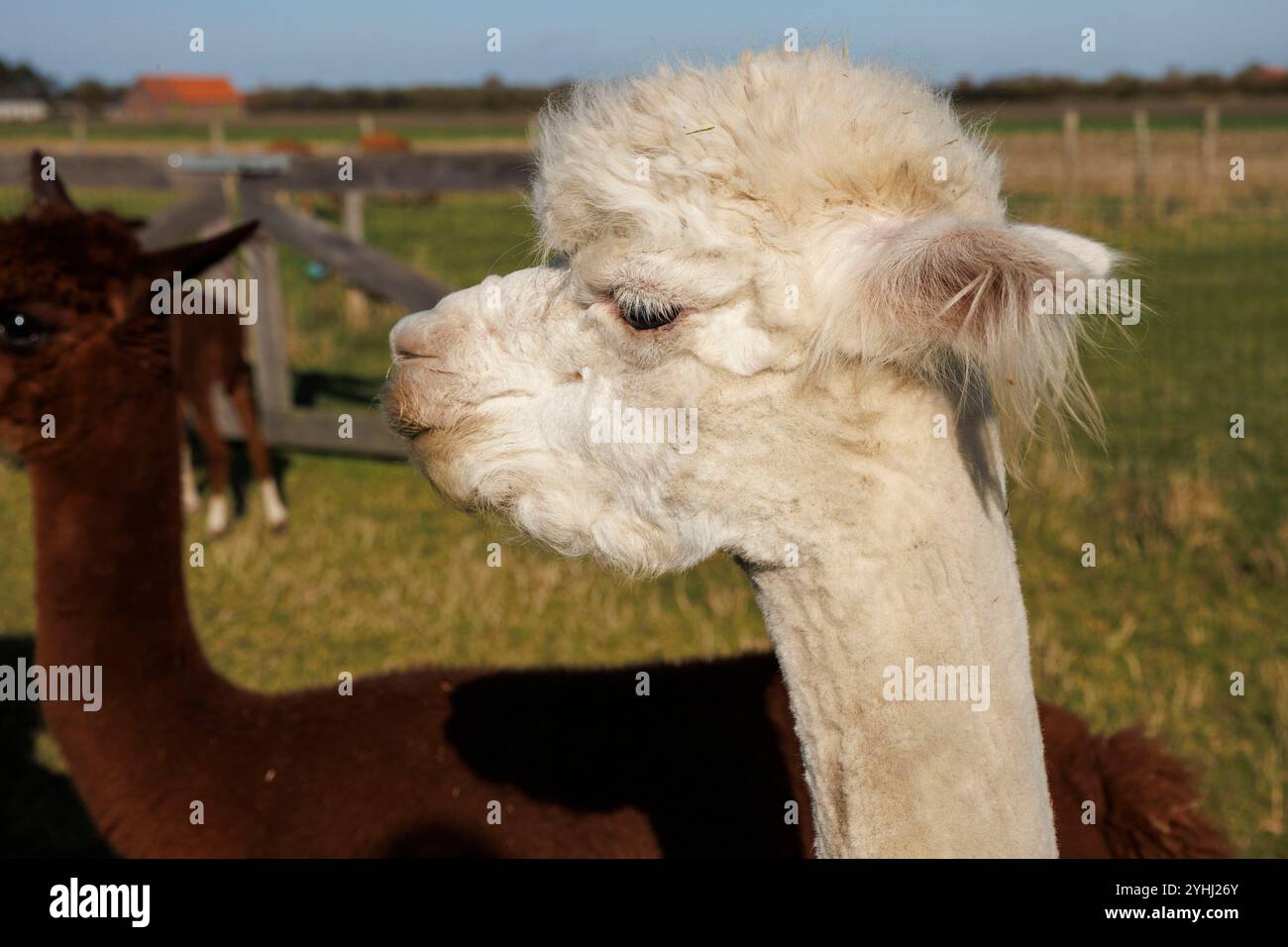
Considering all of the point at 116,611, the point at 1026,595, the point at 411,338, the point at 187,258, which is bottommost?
the point at 1026,595

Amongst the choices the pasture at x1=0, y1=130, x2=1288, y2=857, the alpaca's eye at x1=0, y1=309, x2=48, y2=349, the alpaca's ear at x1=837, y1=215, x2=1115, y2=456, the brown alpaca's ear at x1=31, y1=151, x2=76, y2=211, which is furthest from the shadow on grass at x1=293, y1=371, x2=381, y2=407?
the alpaca's ear at x1=837, y1=215, x2=1115, y2=456

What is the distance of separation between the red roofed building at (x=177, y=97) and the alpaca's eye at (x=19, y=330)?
69.4 m

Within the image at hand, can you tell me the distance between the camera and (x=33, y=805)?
403 centimetres

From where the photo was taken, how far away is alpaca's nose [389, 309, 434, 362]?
6.20 ft

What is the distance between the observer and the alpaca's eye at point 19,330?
2910mm

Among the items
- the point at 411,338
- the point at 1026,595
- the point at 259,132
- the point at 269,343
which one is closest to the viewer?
the point at 411,338

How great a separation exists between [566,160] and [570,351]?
30 cm

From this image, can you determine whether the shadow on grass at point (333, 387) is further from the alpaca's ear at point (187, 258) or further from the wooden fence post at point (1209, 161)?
the wooden fence post at point (1209, 161)

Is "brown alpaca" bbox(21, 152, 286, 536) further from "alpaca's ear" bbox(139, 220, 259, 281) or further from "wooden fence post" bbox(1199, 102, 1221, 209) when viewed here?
"wooden fence post" bbox(1199, 102, 1221, 209)

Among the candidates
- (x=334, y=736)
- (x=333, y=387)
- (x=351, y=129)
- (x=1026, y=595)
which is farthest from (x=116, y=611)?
(x=351, y=129)

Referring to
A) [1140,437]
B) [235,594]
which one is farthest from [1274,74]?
[235,594]

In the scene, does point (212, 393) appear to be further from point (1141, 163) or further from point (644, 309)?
point (1141, 163)

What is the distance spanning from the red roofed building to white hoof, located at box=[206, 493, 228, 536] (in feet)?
215

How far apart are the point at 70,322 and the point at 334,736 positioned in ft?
4.19
